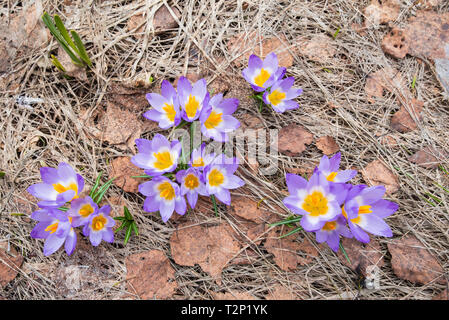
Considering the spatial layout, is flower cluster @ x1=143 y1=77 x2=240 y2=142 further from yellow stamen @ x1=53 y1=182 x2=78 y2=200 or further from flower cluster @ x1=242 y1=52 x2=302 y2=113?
yellow stamen @ x1=53 y1=182 x2=78 y2=200

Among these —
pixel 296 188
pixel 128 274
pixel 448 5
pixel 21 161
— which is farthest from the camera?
pixel 448 5

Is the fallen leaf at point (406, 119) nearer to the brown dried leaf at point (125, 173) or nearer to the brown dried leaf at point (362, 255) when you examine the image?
the brown dried leaf at point (362, 255)

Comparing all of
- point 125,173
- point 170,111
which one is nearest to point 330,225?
point 170,111

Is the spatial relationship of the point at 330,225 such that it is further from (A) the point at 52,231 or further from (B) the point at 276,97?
(A) the point at 52,231

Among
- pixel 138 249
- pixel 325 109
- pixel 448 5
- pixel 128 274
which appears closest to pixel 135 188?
pixel 138 249

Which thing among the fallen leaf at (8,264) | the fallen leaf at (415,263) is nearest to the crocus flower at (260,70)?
the fallen leaf at (415,263)

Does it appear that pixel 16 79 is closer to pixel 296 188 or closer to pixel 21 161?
pixel 21 161

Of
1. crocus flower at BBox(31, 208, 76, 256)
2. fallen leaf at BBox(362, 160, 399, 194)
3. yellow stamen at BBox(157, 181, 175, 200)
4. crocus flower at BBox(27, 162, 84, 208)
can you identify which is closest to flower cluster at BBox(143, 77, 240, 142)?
yellow stamen at BBox(157, 181, 175, 200)
